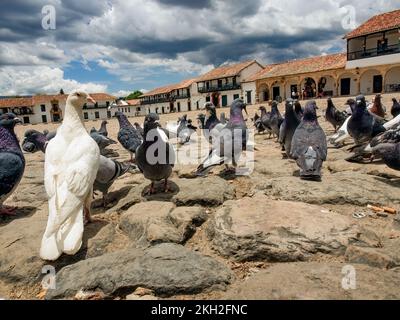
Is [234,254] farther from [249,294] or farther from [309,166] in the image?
[309,166]

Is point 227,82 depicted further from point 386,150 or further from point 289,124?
point 386,150

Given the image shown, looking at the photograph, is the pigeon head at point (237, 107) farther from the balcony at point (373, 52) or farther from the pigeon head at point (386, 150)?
the balcony at point (373, 52)

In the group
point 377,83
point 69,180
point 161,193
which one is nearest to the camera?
point 69,180

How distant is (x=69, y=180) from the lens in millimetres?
3318

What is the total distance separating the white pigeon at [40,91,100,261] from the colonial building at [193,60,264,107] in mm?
46746

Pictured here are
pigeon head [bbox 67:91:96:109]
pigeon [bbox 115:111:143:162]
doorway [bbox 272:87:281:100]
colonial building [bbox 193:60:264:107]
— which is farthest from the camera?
colonial building [bbox 193:60:264:107]

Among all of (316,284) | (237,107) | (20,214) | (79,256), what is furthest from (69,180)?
(237,107)

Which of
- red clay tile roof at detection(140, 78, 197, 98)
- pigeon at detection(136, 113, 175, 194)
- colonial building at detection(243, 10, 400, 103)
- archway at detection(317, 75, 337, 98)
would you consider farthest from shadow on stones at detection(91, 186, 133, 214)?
red clay tile roof at detection(140, 78, 197, 98)

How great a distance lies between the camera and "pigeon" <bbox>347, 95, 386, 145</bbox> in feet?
22.1

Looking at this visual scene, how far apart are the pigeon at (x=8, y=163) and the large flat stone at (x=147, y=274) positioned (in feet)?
6.97

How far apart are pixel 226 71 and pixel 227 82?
2.42m

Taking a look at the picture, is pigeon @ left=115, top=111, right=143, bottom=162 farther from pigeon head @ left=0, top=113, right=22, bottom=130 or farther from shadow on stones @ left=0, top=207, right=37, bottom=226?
shadow on stones @ left=0, top=207, right=37, bottom=226

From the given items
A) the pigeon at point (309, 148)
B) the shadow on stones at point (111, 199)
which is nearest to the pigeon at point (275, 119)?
the pigeon at point (309, 148)
